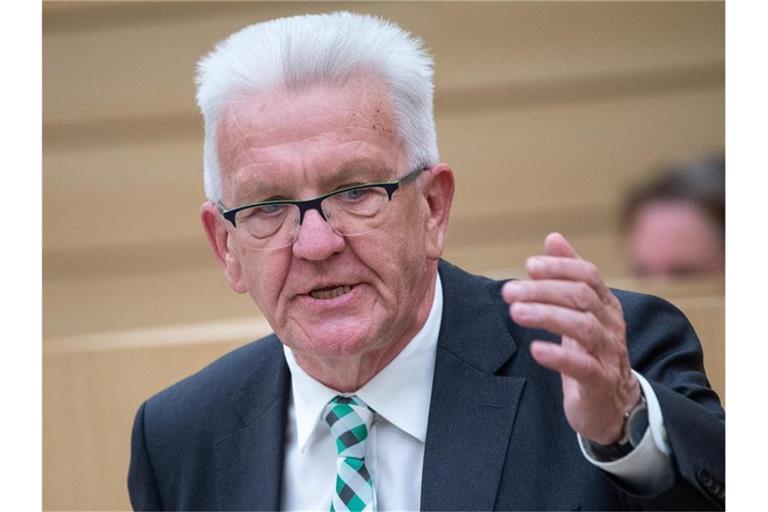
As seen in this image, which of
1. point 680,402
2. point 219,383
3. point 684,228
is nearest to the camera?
point 680,402

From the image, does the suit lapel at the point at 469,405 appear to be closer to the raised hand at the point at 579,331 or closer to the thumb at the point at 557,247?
the raised hand at the point at 579,331

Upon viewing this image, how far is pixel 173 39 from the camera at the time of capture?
20.0 ft

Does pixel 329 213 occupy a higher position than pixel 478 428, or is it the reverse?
pixel 329 213

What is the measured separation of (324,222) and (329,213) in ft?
0.07

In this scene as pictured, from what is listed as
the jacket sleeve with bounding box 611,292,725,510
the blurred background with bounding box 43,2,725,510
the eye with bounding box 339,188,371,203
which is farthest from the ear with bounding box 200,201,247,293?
the blurred background with bounding box 43,2,725,510

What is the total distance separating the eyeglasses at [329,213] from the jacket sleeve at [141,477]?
2.29 ft

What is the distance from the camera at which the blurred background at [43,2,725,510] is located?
5695mm

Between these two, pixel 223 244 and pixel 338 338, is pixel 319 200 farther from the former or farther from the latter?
→ pixel 223 244

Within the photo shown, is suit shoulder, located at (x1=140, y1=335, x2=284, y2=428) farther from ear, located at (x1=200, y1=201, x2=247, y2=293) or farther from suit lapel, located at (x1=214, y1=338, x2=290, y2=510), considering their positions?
ear, located at (x1=200, y1=201, x2=247, y2=293)

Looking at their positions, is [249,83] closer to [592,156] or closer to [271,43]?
[271,43]

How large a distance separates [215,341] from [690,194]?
5.27 ft

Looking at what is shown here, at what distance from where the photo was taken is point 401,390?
2721mm

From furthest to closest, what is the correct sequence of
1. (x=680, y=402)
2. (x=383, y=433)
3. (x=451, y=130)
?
(x=451, y=130), (x=383, y=433), (x=680, y=402)

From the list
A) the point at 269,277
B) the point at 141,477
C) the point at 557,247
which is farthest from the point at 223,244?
the point at 557,247
